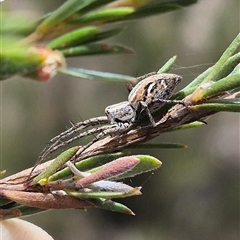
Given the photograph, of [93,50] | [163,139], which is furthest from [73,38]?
[163,139]

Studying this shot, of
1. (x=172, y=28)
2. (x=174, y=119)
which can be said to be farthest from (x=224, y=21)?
(x=174, y=119)

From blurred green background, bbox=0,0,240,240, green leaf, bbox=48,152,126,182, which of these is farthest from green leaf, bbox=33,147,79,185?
blurred green background, bbox=0,0,240,240

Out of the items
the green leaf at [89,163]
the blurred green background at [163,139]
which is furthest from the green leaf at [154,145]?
the blurred green background at [163,139]

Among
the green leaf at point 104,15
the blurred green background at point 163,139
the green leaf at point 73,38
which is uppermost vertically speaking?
the green leaf at point 104,15

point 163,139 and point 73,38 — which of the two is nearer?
point 73,38

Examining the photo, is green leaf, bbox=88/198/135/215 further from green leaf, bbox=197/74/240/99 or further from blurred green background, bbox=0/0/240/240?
blurred green background, bbox=0/0/240/240

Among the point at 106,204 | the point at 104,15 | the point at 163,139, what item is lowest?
the point at 163,139

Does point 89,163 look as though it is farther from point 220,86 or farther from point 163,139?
point 163,139

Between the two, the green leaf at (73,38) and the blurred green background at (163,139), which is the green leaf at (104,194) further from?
the blurred green background at (163,139)
